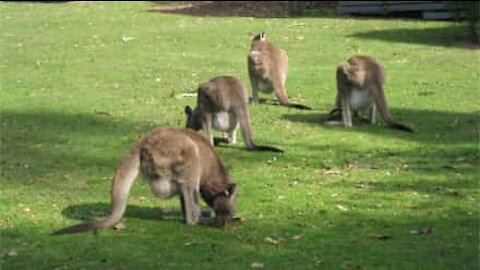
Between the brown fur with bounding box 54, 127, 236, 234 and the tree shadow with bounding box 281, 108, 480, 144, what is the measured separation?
4173 mm

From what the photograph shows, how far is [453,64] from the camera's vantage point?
17.4 m

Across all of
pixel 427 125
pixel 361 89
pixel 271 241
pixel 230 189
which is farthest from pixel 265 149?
pixel 271 241

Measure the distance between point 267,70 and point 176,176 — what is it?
6.23 metres

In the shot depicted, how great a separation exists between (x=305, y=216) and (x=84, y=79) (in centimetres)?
870

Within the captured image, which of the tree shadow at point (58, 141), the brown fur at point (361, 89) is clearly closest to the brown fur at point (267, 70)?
the brown fur at point (361, 89)

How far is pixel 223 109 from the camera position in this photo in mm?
10539

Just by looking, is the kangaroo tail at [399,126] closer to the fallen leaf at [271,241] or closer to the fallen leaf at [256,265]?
the fallen leaf at [271,241]

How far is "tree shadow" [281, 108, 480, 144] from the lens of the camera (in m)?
11.5

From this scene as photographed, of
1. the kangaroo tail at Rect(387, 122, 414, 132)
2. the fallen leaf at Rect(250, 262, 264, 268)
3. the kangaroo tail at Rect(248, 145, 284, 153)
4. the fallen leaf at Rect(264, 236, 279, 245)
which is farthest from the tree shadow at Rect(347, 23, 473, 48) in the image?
the fallen leaf at Rect(250, 262, 264, 268)

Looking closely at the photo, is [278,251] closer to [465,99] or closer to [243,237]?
[243,237]

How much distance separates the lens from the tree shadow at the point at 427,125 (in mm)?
11523

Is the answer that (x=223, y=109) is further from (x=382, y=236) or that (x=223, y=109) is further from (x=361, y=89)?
(x=382, y=236)

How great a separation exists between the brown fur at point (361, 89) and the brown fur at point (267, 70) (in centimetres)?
143

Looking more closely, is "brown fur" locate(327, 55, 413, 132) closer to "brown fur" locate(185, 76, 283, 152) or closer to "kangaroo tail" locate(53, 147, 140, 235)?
"brown fur" locate(185, 76, 283, 152)
